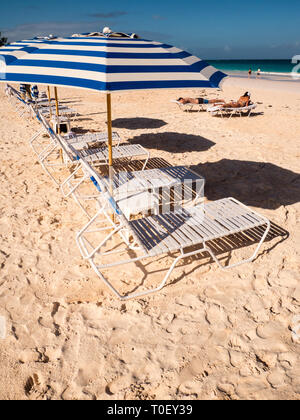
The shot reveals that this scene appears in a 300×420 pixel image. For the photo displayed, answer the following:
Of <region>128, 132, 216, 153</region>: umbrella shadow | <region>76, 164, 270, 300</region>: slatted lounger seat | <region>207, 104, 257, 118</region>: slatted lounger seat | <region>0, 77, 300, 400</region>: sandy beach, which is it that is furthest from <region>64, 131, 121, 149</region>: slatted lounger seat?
<region>207, 104, 257, 118</region>: slatted lounger seat

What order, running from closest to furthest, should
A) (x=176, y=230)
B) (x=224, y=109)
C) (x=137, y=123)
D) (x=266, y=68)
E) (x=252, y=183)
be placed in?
(x=176, y=230), (x=252, y=183), (x=137, y=123), (x=224, y=109), (x=266, y=68)

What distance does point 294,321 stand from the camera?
108 inches

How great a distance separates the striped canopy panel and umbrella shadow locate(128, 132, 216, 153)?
409cm

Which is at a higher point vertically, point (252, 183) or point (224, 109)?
point (224, 109)

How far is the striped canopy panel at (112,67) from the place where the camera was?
8.47 feet

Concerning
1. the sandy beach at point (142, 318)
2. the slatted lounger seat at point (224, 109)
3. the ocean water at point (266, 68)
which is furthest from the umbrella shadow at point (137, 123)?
the ocean water at point (266, 68)

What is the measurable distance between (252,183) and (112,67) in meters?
3.76

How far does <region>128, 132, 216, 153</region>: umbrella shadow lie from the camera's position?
7376 millimetres

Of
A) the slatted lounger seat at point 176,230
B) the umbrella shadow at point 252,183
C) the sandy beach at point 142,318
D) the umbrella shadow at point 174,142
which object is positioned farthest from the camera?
the umbrella shadow at point 174,142

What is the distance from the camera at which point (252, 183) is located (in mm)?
5520

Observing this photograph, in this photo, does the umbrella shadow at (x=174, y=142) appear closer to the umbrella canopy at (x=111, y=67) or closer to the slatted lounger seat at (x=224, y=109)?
the slatted lounger seat at (x=224, y=109)

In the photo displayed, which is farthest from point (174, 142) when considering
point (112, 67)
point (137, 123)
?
point (112, 67)

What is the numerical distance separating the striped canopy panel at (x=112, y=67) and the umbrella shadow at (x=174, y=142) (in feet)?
13.4

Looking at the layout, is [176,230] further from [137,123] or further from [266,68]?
[266,68]
